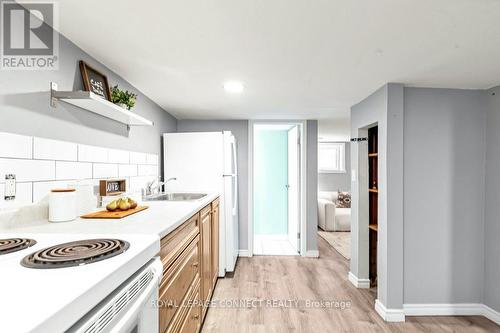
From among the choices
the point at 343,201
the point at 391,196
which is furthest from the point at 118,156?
the point at 343,201

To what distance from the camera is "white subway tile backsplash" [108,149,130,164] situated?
2002mm

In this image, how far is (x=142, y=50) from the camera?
5.60 feet

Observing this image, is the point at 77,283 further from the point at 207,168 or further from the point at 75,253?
the point at 207,168

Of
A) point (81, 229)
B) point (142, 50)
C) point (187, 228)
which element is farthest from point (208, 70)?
point (81, 229)

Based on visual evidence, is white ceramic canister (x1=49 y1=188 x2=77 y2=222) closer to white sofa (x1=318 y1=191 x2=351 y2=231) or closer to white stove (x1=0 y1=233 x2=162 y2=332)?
white stove (x1=0 y1=233 x2=162 y2=332)

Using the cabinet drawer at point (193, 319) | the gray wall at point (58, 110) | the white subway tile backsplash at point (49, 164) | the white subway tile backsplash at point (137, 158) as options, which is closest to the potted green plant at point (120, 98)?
the gray wall at point (58, 110)

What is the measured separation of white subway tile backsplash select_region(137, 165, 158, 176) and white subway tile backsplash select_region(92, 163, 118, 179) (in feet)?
1.56

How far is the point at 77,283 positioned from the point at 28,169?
3.23 feet

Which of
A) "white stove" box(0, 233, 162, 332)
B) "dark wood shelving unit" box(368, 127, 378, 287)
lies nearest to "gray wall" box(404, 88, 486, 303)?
"dark wood shelving unit" box(368, 127, 378, 287)

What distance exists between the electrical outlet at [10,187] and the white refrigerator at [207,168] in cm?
199

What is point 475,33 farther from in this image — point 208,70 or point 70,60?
point 70,60

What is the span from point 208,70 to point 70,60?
0.89 metres

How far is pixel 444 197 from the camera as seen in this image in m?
2.43

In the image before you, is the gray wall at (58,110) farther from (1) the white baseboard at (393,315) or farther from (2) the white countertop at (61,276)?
(1) the white baseboard at (393,315)
